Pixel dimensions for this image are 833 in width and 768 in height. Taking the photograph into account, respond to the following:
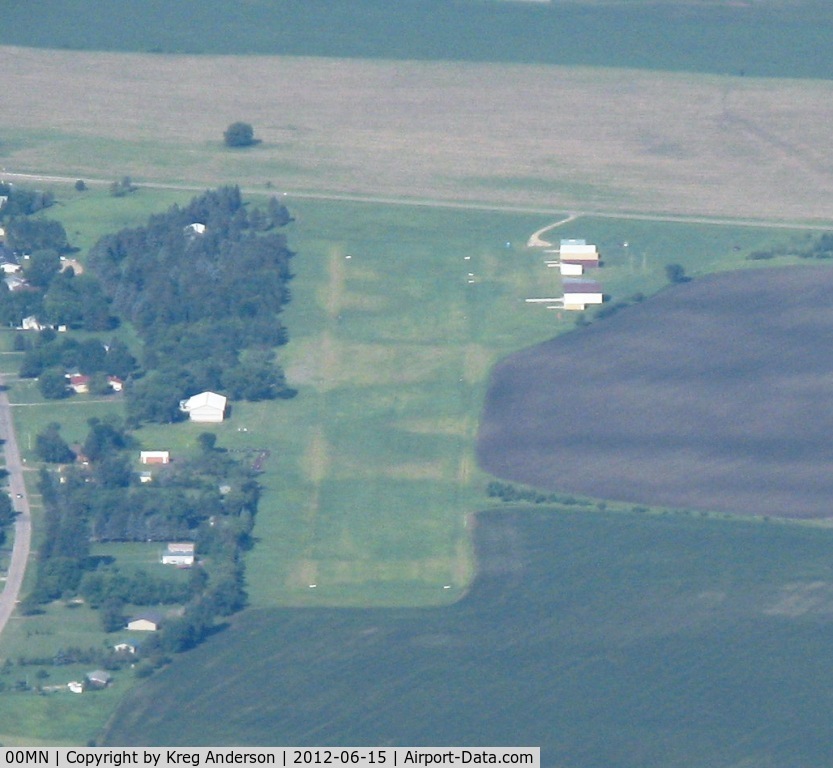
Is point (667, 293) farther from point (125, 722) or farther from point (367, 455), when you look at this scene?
point (125, 722)

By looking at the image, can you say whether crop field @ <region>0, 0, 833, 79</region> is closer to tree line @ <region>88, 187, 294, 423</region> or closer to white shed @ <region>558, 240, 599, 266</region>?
tree line @ <region>88, 187, 294, 423</region>

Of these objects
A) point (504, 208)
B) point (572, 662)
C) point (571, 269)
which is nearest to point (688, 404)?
point (571, 269)

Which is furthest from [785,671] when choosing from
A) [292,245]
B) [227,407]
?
[292,245]

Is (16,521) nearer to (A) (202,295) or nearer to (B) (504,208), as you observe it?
(A) (202,295)

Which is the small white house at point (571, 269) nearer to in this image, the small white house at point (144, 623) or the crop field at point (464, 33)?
the crop field at point (464, 33)

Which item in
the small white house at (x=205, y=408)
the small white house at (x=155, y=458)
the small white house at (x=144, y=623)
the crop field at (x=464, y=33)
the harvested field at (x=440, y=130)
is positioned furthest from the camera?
the crop field at (x=464, y=33)

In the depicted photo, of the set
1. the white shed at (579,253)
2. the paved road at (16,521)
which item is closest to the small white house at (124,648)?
the paved road at (16,521)
